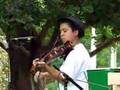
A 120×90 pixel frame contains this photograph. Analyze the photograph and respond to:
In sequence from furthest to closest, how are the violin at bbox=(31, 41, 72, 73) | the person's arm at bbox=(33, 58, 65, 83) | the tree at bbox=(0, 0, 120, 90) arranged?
the tree at bbox=(0, 0, 120, 90) < the violin at bbox=(31, 41, 72, 73) < the person's arm at bbox=(33, 58, 65, 83)

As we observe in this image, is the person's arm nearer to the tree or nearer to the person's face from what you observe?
the person's face

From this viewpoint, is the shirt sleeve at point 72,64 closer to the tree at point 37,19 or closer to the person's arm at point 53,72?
the person's arm at point 53,72

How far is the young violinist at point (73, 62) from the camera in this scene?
3.60 m

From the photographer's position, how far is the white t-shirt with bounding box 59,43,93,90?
3.64m

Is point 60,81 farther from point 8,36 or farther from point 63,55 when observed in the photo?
point 8,36

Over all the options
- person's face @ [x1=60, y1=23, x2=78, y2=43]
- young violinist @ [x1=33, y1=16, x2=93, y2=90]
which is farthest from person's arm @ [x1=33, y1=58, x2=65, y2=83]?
person's face @ [x1=60, y1=23, x2=78, y2=43]

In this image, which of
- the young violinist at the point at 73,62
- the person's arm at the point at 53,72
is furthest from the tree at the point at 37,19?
the person's arm at the point at 53,72

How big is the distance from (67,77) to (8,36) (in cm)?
495

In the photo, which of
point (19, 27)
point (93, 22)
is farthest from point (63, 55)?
point (93, 22)

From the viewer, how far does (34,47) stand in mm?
9383

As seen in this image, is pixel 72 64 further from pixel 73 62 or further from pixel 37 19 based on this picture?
pixel 37 19

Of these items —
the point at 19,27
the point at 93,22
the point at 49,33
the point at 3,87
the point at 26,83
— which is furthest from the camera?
the point at 3,87

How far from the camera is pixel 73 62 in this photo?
12.0 ft

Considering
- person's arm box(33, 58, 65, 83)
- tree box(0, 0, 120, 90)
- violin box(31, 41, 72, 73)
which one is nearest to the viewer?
person's arm box(33, 58, 65, 83)
